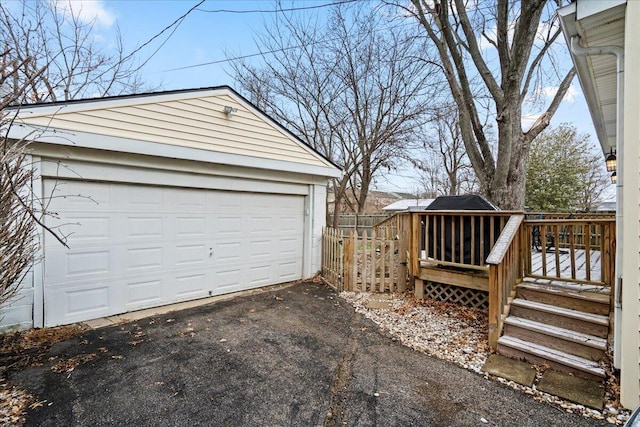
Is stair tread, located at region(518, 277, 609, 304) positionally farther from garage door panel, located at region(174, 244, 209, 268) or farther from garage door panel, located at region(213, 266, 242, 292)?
garage door panel, located at region(174, 244, 209, 268)

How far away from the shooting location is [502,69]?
268 inches

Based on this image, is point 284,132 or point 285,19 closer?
point 284,132

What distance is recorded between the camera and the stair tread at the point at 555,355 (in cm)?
287

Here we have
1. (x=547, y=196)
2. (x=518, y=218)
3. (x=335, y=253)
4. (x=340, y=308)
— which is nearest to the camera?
(x=518, y=218)

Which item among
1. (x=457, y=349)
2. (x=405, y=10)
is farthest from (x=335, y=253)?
(x=405, y=10)

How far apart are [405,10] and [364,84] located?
214 inches

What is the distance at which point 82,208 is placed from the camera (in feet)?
14.0

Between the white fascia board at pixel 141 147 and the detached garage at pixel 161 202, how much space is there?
0.06 feet

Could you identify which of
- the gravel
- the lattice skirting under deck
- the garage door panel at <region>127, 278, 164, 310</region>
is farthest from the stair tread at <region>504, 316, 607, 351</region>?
the garage door panel at <region>127, 278, 164, 310</region>

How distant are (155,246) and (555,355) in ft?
18.2

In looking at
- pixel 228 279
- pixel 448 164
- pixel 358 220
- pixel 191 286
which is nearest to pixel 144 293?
pixel 191 286

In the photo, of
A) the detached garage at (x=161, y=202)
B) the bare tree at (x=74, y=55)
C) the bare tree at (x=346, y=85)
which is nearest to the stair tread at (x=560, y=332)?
the detached garage at (x=161, y=202)

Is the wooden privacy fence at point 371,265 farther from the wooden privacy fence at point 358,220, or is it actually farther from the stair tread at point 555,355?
Answer: the wooden privacy fence at point 358,220

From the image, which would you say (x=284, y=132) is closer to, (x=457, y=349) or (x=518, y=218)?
(x=518, y=218)
